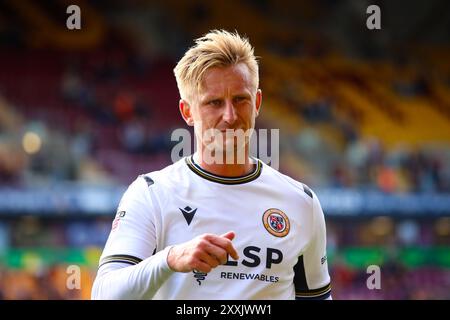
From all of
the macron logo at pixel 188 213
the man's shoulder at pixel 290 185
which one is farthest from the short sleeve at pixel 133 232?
the man's shoulder at pixel 290 185

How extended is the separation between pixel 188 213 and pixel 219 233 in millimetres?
137

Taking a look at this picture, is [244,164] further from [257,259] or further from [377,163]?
[377,163]

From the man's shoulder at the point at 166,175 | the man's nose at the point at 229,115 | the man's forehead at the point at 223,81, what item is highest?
the man's forehead at the point at 223,81

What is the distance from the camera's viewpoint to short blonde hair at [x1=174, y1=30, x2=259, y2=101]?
2801 mm

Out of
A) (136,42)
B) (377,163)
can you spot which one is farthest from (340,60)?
(136,42)

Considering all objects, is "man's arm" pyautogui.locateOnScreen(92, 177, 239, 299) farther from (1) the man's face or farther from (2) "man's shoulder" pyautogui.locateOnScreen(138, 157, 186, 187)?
(1) the man's face

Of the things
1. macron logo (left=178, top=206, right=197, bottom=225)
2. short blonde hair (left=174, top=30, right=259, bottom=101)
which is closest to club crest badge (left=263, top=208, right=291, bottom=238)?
macron logo (left=178, top=206, right=197, bottom=225)

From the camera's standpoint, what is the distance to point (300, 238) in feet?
9.36

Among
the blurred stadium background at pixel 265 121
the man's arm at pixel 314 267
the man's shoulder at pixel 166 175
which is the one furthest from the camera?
the blurred stadium background at pixel 265 121

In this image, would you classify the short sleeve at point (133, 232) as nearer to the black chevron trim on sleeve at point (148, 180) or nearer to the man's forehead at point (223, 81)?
the black chevron trim on sleeve at point (148, 180)

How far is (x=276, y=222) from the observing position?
283cm

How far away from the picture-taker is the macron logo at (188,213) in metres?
2.73

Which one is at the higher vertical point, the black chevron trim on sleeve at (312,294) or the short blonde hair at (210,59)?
the short blonde hair at (210,59)

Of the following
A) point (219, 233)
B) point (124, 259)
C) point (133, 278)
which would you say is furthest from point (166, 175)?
point (133, 278)
